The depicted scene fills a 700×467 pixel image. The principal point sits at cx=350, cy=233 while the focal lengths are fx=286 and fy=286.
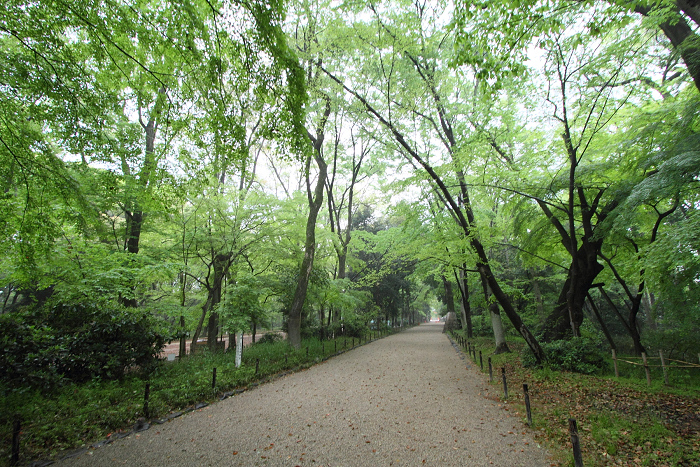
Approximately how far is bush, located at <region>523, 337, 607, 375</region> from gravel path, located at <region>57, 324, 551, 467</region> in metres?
2.94

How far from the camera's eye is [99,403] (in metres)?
5.56

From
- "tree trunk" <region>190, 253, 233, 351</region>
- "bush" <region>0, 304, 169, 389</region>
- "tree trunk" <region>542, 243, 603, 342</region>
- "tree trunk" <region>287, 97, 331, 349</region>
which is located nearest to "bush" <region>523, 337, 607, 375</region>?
"tree trunk" <region>542, 243, 603, 342</region>

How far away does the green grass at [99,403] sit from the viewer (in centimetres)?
434

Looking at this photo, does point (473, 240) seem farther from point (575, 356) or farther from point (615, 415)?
point (615, 415)

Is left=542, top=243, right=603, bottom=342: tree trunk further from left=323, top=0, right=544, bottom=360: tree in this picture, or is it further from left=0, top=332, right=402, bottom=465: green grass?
left=0, top=332, right=402, bottom=465: green grass

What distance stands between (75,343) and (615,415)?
11.3 metres

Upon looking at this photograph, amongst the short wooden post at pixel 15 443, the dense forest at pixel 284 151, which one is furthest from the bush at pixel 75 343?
the short wooden post at pixel 15 443

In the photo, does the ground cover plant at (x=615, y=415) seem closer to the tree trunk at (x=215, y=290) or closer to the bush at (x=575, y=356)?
the bush at (x=575, y=356)

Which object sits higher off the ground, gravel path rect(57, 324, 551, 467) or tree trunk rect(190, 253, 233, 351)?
tree trunk rect(190, 253, 233, 351)

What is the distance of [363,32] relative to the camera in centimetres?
871

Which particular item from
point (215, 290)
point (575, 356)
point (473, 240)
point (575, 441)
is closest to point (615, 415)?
point (575, 441)

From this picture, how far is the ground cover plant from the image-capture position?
13.0ft

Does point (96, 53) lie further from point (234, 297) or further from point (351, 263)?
point (351, 263)

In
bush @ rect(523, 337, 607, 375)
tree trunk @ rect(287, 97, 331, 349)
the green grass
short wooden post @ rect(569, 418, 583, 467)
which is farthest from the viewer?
tree trunk @ rect(287, 97, 331, 349)
